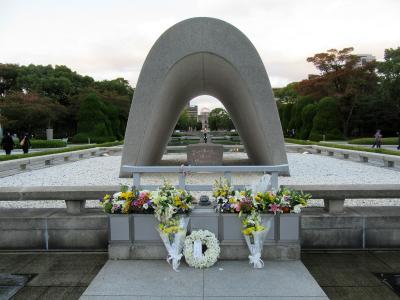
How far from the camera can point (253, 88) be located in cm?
1093

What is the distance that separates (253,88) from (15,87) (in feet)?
158

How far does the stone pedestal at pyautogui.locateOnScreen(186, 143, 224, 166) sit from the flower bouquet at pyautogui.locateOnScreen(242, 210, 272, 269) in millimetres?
9323

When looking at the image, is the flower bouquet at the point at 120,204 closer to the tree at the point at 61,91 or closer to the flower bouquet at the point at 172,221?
the flower bouquet at the point at 172,221

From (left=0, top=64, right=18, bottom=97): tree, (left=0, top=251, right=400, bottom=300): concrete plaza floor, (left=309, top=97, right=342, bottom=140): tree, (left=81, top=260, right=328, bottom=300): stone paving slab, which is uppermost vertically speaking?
(left=0, top=64, right=18, bottom=97): tree

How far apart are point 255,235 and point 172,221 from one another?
1.04 m

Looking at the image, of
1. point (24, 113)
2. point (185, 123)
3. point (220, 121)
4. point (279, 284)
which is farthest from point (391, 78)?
point (185, 123)

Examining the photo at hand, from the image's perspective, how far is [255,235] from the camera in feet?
14.9

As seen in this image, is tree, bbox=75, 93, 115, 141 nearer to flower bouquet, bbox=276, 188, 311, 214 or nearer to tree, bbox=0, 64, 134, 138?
tree, bbox=0, 64, 134, 138

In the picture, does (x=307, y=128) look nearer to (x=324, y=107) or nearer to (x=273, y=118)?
(x=324, y=107)

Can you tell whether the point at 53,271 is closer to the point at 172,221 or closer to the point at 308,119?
the point at 172,221

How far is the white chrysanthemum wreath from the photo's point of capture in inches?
181

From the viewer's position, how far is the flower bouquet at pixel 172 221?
15.0ft

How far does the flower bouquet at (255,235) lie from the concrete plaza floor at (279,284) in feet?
1.31

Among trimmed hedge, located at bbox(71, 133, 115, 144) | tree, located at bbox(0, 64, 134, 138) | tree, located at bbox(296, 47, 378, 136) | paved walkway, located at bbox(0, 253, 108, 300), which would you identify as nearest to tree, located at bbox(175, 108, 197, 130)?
tree, located at bbox(0, 64, 134, 138)
